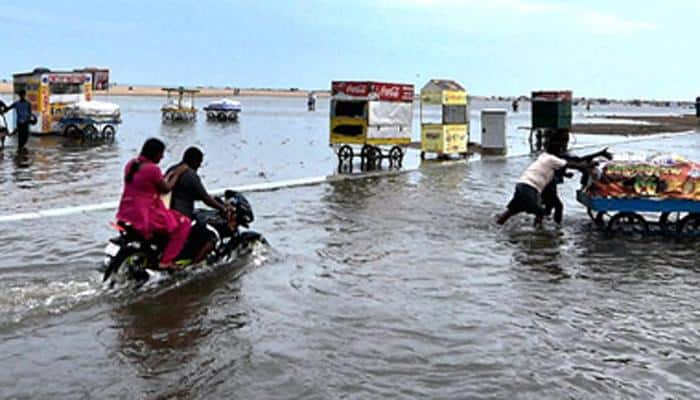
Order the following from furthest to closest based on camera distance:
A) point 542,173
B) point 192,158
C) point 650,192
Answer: point 542,173, point 650,192, point 192,158

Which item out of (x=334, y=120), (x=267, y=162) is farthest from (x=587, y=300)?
(x=267, y=162)

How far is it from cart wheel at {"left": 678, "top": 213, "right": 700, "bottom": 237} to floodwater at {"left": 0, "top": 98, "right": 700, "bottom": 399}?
56 centimetres

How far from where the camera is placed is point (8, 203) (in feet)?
42.3

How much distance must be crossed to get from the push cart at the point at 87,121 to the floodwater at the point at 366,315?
53.1ft

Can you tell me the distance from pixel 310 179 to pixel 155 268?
33.2 ft

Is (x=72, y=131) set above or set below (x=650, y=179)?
above

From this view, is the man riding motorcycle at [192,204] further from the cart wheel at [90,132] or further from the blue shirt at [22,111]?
the cart wheel at [90,132]

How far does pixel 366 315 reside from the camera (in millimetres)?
6926

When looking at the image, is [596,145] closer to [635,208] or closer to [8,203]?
[635,208]

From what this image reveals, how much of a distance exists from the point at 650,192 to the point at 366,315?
209 inches

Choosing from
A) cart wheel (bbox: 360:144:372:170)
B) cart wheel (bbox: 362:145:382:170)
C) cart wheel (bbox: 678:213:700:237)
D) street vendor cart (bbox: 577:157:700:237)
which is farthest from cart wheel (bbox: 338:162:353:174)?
cart wheel (bbox: 678:213:700:237)

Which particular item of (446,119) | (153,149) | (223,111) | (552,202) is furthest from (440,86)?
(223,111)

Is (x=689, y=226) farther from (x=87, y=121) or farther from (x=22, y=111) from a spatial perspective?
(x=87, y=121)

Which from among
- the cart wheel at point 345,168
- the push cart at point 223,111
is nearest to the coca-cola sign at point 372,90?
the cart wheel at point 345,168
